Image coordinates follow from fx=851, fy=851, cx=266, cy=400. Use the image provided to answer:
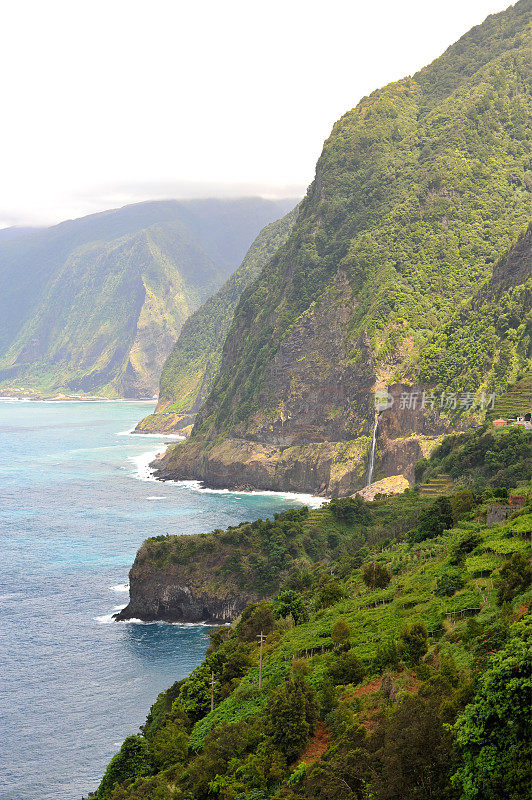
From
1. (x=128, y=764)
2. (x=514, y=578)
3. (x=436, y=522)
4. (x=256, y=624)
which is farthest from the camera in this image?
(x=436, y=522)

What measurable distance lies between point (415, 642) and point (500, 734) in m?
Result: 13.7

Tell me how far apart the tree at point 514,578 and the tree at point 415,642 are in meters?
4.15

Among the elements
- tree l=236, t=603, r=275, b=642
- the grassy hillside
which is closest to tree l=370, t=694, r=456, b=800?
the grassy hillside

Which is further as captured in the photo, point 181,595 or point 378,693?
point 181,595

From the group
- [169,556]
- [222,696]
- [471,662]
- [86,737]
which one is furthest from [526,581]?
[169,556]

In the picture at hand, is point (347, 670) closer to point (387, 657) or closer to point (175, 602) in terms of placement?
point (387, 657)

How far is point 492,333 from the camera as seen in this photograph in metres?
166

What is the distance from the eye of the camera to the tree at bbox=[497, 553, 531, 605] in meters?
40.8

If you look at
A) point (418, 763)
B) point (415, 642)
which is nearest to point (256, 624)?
point (415, 642)

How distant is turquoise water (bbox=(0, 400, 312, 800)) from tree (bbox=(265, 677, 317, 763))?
32139 millimetres

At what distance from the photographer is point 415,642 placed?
138ft

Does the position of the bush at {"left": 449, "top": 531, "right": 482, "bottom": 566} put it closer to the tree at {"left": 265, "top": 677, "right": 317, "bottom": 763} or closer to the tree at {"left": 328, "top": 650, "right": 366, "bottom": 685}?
the tree at {"left": 328, "top": 650, "right": 366, "bottom": 685}

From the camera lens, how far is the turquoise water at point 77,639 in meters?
73.8

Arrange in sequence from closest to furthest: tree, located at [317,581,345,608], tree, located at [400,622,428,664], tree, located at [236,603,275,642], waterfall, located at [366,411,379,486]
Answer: tree, located at [400,622,428,664]
tree, located at [317,581,345,608]
tree, located at [236,603,275,642]
waterfall, located at [366,411,379,486]
